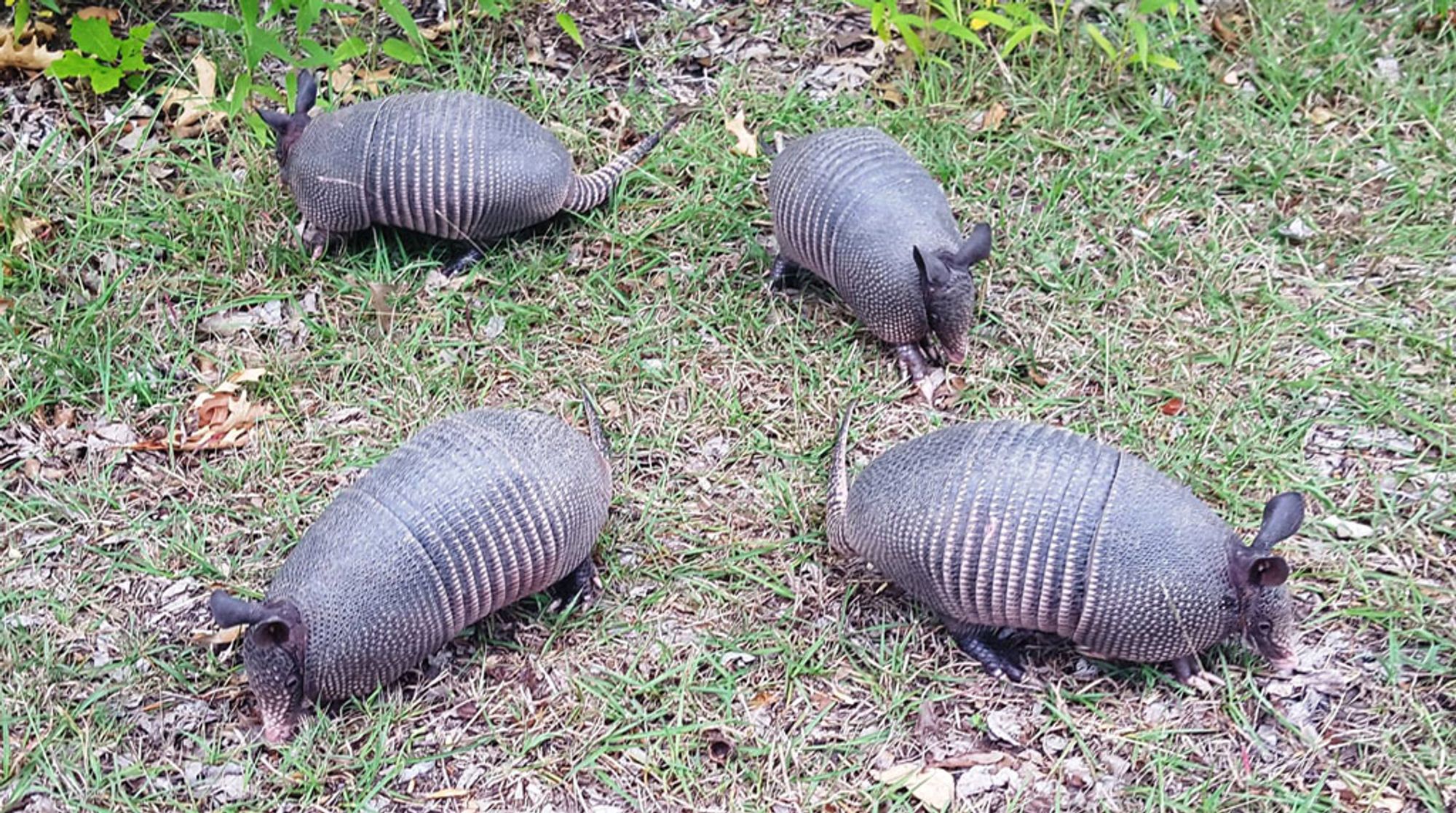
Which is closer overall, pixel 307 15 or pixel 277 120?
pixel 307 15

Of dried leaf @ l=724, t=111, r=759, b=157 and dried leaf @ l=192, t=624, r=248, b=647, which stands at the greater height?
dried leaf @ l=724, t=111, r=759, b=157

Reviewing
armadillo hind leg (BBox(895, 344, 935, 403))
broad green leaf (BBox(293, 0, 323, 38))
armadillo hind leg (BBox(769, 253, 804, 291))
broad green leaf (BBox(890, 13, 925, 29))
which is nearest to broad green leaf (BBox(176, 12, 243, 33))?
broad green leaf (BBox(293, 0, 323, 38))

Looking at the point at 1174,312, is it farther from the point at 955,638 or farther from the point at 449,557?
the point at 449,557

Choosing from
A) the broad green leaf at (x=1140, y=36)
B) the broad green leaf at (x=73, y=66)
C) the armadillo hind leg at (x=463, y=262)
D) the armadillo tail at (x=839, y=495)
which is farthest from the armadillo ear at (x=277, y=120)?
the broad green leaf at (x=1140, y=36)

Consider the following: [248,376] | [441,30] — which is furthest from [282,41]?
[248,376]

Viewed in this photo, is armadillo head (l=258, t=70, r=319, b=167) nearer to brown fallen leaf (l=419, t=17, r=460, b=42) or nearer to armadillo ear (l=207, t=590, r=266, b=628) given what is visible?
brown fallen leaf (l=419, t=17, r=460, b=42)

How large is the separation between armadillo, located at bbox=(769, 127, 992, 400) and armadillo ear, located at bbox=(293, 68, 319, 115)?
7.78 ft

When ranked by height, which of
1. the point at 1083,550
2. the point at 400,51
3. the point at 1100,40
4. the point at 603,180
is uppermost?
the point at 1100,40

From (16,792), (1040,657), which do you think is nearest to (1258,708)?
(1040,657)

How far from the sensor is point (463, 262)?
6.48 metres

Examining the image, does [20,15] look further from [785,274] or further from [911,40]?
[911,40]

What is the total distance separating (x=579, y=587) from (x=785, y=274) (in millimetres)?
2094

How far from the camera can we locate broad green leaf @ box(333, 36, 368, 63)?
6676 mm

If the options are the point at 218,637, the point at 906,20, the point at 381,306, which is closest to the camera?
the point at 218,637
